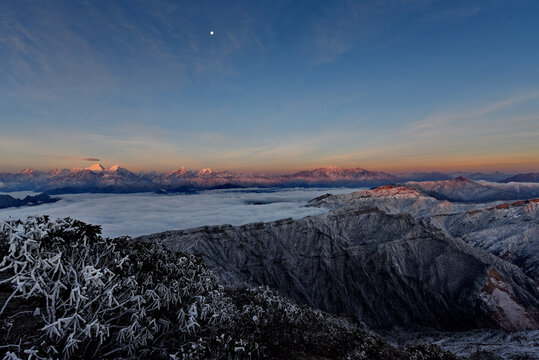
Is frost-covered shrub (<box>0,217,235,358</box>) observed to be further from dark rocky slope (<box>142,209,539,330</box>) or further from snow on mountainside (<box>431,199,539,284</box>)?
snow on mountainside (<box>431,199,539,284</box>)

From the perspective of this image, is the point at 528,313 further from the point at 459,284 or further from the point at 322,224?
the point at 322,224

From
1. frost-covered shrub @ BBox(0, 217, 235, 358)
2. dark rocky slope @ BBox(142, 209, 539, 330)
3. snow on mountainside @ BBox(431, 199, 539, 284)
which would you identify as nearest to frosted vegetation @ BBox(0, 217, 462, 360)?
frost-covered shrub @ BBox(0, 217, 235, 358)

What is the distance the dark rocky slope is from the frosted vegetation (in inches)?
2921

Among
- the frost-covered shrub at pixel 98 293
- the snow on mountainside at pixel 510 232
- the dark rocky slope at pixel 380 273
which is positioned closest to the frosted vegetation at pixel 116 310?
the frost-covered shrub at pixel 98 293

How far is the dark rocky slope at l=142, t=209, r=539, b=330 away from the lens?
92562 mm

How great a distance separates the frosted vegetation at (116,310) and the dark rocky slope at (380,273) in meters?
74.2

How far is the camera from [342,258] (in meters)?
110

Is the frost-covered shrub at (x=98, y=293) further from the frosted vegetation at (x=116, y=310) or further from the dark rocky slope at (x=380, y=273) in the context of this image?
the dark rocky slope at (x=380, y=273)

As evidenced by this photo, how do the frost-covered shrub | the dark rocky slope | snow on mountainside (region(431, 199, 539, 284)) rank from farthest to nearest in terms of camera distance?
snow on mountainside (region(431, 199, 539, 284)) < the dark rocky slope < the frost-covered shrub

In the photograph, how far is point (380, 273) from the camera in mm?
107062

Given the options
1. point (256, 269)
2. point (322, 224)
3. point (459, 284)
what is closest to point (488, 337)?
point (459, 284)

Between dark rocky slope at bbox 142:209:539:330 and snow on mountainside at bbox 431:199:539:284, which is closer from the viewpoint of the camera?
dark rocky slope at bbox 142:209:539:330

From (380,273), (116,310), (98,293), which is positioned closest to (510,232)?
(380,273)

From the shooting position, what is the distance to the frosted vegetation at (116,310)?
7535 millimetres
